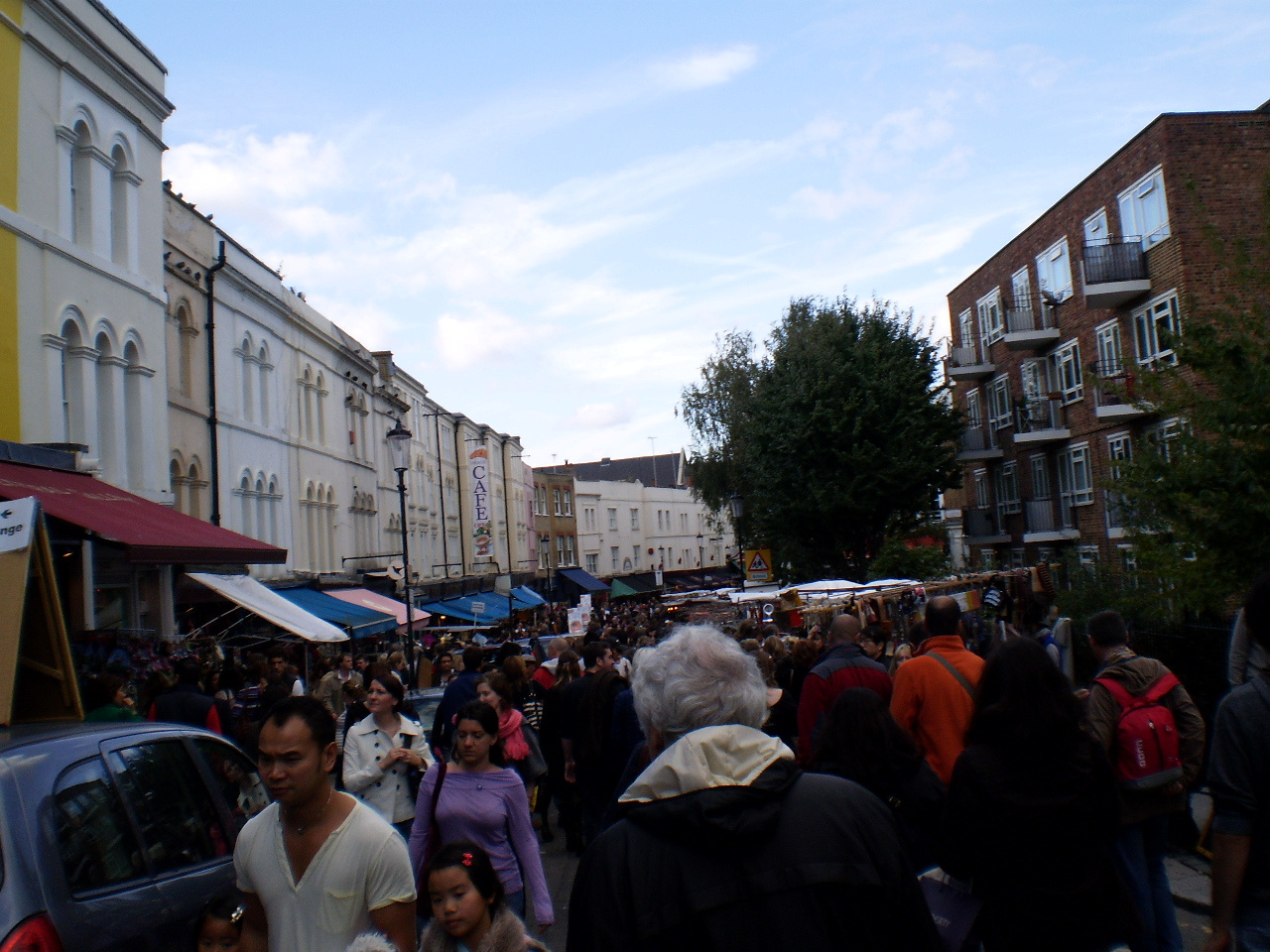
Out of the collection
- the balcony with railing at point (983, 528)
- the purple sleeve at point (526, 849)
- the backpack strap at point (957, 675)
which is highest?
the balcony with railing at point (983, 528)

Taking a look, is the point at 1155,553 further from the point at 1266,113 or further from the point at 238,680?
the point at 1266,113

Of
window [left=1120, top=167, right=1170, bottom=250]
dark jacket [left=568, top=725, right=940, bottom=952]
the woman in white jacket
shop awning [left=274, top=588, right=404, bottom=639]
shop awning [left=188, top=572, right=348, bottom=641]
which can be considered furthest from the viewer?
window [left=1120, top=167, right=1170, bottom=250]

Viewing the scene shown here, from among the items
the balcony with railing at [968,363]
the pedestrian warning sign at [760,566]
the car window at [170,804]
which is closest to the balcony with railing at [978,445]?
the balcony with railing at [968,363]

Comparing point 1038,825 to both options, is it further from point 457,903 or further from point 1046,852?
point 457,903

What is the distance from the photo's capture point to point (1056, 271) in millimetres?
30109

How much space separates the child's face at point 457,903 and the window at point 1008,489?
32850 mm

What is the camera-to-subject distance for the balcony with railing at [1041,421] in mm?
30250

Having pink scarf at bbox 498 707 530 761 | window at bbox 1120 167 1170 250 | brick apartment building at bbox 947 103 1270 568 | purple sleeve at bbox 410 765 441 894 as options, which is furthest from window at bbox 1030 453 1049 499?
purple sleeve at bbox 410 765 441 894

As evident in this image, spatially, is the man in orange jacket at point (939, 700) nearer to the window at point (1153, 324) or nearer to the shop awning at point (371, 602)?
the window at point (1153, 324)

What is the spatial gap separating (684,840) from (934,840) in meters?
2.10

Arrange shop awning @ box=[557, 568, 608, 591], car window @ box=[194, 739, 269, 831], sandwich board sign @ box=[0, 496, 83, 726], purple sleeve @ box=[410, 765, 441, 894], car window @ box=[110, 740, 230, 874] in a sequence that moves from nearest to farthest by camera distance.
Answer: car window @ box=[110, 740, 230, 874], car window @ box=[194, 739, 269, 831], purple sleeve @ box=[410, 765, 441, 894], sandwich board sign @ box=[0, 496, 83, 726], shop awning @ box=[557, 568, 608, 591]

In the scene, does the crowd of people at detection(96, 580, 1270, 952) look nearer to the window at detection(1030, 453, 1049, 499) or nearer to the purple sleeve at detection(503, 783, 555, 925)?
the purple sleeve at detection(503, 783, 555, 925)

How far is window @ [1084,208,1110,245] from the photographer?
2658 cm

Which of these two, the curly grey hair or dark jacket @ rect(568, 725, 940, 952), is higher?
the curly grey hair
